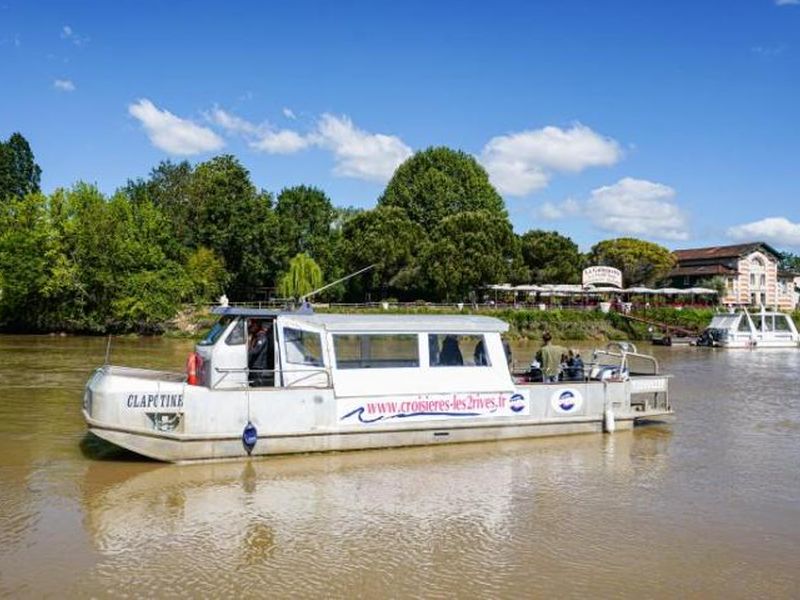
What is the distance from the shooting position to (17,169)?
90562 mm

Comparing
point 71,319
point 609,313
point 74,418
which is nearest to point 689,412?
point 74,418

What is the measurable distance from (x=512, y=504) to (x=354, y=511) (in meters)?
2.57

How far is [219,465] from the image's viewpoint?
533 inches

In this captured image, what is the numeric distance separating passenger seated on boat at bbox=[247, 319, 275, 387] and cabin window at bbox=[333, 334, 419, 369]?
1.30m

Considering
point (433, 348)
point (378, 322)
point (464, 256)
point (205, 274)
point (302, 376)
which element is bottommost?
point (302, 376)

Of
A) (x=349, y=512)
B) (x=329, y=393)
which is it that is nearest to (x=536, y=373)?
(x=329, y=393)

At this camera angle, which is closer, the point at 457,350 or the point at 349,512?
the point at 349,512

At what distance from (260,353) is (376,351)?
2290 mm

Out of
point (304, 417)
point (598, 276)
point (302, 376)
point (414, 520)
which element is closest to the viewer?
point (414, 520)

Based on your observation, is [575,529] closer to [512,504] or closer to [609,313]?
[512,504]

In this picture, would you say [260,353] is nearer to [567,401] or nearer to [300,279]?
[567,401]

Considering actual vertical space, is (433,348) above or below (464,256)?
below

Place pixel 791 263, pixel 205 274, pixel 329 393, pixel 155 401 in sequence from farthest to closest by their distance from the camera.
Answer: pixel 791 263, pixel 205 274, pixel 329 393, pixel 155 401

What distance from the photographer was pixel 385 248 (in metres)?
66.1
